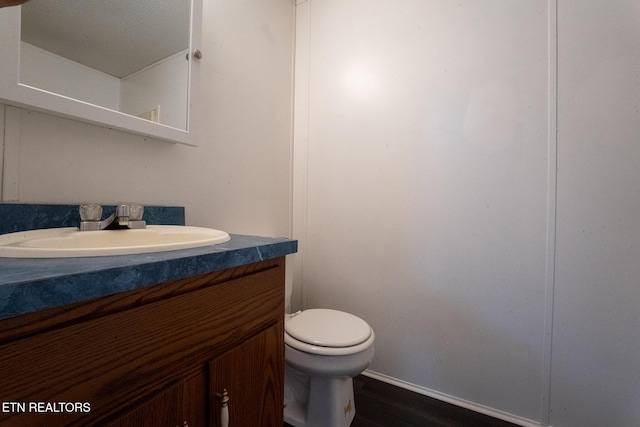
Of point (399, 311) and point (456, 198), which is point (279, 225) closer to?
point (399, 311)

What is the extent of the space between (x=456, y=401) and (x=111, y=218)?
1.56 m

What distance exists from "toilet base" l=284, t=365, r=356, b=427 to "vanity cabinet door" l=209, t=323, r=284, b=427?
33 cm

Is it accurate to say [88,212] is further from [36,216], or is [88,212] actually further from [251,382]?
[251,382]

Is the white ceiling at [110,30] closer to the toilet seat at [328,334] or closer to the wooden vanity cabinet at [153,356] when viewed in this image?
the wooden vanity cabinet at [153,356]

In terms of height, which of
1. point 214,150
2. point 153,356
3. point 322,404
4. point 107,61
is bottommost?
point 322,404

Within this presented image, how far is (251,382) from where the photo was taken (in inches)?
24.7

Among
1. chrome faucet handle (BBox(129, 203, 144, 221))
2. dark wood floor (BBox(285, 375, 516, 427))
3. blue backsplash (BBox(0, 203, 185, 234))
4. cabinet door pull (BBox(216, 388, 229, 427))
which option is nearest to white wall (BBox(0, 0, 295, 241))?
blue backsplash (BBox(0, 203, 185, 234))

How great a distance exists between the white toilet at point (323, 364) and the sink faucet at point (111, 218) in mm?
678

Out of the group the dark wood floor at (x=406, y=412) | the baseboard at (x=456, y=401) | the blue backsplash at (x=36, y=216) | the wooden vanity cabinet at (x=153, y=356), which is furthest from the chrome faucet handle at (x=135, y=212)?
the baseboard at (x=456, y=401)

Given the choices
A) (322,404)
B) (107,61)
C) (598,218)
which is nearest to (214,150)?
(107,61)

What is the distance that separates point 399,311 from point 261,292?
3.06 ft

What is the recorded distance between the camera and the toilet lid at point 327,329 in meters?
0.96

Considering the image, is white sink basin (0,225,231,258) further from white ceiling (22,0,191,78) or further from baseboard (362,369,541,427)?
baseboard (362,369,541,427)

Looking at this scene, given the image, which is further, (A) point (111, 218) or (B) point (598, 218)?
(B) point (598, 218)
